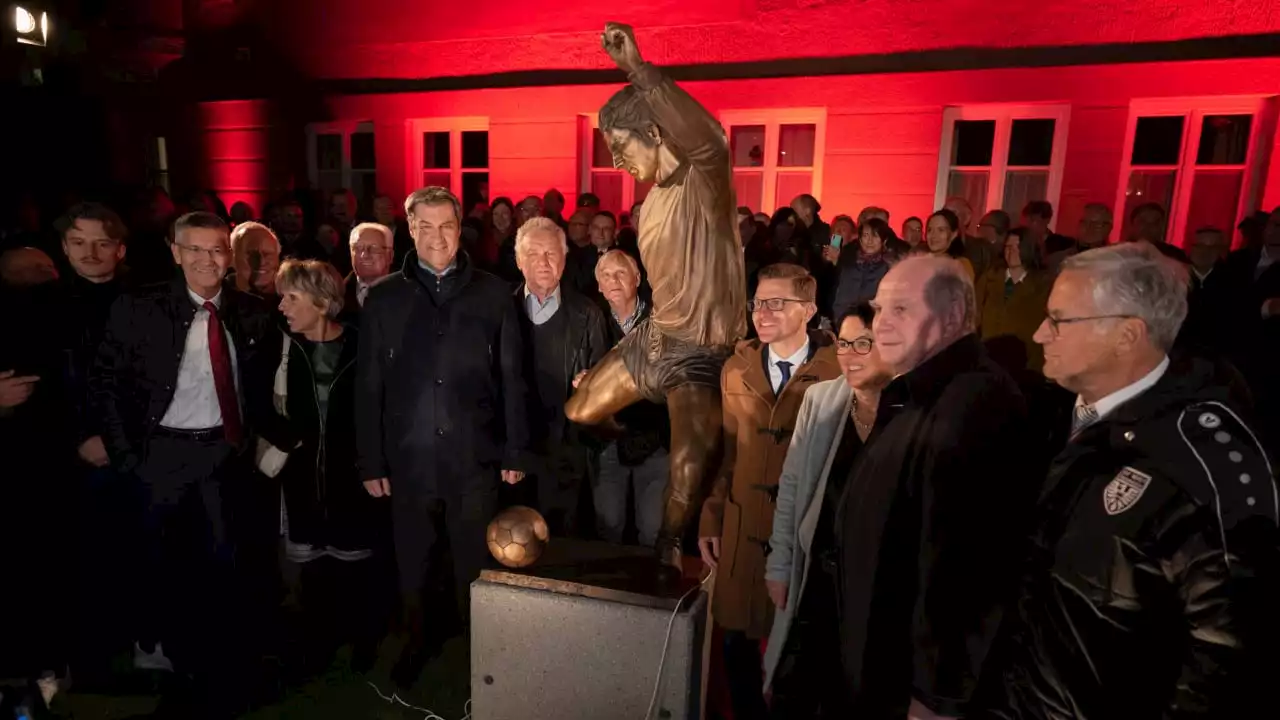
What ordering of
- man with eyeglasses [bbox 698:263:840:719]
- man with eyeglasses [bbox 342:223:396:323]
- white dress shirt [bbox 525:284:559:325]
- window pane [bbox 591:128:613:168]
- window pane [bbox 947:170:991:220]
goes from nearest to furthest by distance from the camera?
man with eyeglasses [bbox 698:263:840:719], white dress shirt [bbox 525:284:559:325], man with eyeglasses [bbox 342:223:396:323], window pane [bbox 947:170:991:220], window pane [bbox 591:128:613:168]

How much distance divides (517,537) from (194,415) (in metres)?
1.44

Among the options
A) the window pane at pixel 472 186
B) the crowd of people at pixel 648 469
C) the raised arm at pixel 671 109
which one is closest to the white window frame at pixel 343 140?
the window pane at pixel 472 186

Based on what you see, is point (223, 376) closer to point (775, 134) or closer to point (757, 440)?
point (757, 440)

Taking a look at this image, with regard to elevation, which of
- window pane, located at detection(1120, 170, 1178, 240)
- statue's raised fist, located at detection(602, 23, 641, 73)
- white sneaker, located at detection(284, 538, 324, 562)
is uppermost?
window pane, located at detection(1120, 170, 1178, 240)

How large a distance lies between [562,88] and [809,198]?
3.59 metres

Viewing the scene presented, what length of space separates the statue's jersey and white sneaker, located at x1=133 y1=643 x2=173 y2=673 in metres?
2.70

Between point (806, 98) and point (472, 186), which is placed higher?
point (806, 98)

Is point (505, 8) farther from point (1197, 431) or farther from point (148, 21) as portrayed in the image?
point (1197, 431)

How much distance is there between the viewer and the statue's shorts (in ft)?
8.79

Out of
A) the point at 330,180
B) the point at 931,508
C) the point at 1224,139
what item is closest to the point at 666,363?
the point at 931,508

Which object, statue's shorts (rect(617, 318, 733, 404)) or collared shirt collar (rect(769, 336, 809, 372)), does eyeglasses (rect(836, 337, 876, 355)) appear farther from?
statue's shorts (rect(617, 318, 733, 404))

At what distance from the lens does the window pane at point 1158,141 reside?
279 inches

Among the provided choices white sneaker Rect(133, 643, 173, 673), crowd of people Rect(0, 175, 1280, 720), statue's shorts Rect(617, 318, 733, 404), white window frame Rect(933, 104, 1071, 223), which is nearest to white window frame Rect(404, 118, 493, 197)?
white window frame Rect(933, 104, 1071, 223)

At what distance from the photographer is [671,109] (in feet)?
7.72
